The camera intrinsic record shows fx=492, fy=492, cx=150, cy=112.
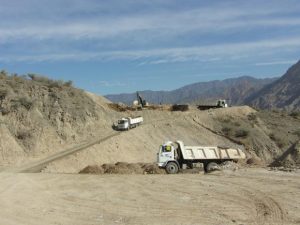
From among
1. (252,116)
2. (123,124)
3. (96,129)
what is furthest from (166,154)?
(252,116)

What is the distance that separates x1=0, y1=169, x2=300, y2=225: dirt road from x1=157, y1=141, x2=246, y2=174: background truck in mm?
2364

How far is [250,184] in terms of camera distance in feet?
90.4

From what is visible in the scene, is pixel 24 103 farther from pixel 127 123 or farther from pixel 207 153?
pixel 207 153

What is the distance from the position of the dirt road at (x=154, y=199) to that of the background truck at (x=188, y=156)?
7.76 ft

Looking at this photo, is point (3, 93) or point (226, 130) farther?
point (226, 130)

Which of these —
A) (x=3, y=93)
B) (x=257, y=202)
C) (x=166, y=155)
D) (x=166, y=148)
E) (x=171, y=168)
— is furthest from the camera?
(x=3, y=93)

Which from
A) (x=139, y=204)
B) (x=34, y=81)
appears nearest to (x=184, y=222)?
(x=139, y=204)

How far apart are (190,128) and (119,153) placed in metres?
17.7

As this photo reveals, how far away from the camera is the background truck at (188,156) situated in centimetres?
3416

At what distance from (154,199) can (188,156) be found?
10.4 m

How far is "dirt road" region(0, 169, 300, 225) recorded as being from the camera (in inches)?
823

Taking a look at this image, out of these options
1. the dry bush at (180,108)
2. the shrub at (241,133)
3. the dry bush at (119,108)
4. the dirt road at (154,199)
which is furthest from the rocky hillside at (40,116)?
the dry bush at (180,108)

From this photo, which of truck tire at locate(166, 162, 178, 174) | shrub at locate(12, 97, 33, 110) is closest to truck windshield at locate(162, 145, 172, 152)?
truck tire at locate(166, 162, 178, 174)

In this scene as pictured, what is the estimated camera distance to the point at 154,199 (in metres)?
24.6
